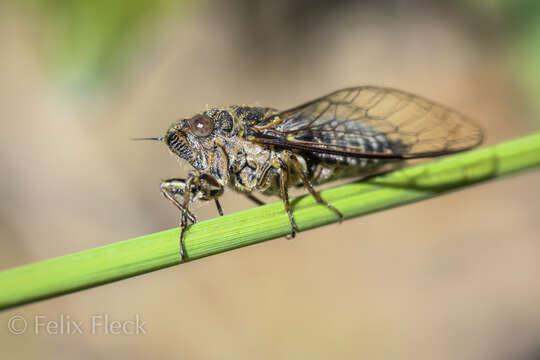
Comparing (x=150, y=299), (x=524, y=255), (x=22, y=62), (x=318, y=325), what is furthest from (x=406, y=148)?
(x=22, y=62)

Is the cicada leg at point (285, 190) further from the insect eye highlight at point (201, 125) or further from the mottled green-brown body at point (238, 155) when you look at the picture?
the insect eye highlight at point (201, 125)

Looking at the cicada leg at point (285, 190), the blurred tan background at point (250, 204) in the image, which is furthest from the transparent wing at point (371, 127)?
the blurred tan background at point (250, 204)

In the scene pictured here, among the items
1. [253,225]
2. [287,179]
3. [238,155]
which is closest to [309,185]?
[287,179]

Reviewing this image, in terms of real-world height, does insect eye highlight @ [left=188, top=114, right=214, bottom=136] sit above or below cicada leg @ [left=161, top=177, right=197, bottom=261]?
above

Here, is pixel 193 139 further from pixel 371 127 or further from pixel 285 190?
pixel 371 127

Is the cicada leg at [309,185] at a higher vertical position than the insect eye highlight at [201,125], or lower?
lower

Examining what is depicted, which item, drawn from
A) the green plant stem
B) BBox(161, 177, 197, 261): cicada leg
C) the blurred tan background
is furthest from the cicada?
the blurred tan background

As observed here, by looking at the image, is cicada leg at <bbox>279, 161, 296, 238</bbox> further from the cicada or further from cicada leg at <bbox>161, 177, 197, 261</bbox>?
cicada leg at <bbox>161, 177, 197, 261</bbox>
